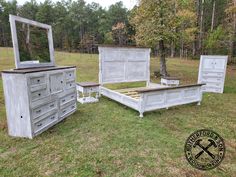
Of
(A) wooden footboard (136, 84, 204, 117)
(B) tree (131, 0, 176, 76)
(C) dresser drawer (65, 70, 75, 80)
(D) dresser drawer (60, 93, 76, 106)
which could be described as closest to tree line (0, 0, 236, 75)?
(B) tree (131, 0, 176, 76)

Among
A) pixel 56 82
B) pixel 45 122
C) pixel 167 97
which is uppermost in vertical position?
pixel 56 82

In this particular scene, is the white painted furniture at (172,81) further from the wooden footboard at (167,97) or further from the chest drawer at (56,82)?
the chest drawer at (56,82)

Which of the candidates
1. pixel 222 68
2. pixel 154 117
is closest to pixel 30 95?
pixel 154 117

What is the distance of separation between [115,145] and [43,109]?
1.57 meters

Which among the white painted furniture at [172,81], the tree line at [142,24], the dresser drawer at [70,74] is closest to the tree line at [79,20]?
the tree line at [142,24]

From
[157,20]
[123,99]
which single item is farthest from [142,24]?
[123,99]

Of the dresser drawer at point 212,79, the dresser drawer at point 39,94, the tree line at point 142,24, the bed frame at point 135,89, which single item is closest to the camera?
the dresser drawer at point 39,94

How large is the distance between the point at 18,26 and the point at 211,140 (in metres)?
4.14

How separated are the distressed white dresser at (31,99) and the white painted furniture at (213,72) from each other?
5.88 metres

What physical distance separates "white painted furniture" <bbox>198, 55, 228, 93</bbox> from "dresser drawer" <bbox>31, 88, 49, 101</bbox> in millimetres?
6259

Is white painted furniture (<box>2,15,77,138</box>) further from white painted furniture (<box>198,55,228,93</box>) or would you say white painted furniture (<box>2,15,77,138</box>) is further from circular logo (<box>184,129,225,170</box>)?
white painted furniture (<box>198,55,228,93</box>)

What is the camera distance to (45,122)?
3660mm

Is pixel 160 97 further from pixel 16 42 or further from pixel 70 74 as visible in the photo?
pixel 16 42

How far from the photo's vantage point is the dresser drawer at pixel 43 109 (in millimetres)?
3361
